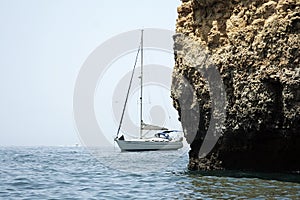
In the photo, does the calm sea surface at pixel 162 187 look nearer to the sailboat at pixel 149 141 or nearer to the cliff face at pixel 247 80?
Answer: the cliff face at pixel 247 80

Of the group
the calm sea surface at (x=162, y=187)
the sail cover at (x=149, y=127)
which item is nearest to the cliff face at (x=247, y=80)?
the calm sea surface at (x=162, y=187)

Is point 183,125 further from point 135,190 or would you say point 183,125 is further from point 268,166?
point 135,190

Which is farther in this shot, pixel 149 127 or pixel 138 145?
pixel 149 127

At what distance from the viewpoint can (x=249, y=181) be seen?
1380 centimetres

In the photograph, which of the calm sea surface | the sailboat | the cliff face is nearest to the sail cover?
the sailboat

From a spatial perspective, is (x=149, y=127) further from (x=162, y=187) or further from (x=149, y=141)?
Result: (x=162, y=187)

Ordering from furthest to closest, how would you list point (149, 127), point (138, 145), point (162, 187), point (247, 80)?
point (149, 127)
point (138, 145)
point (247, 80)
point (162, 187)

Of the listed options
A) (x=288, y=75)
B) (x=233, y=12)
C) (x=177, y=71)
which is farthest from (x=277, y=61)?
(x=177, y=71)

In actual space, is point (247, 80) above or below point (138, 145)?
above

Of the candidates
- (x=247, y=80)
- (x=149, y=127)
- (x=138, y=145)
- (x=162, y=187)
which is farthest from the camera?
(x=149, y=127)

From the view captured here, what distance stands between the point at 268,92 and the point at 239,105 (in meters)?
1.13

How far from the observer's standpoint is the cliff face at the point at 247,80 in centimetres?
1410

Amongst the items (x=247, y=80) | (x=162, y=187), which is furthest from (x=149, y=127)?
(x=162, y=187)

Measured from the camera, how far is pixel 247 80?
14.9 meters
